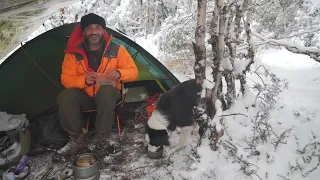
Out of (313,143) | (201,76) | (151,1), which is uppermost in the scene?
(151,1)

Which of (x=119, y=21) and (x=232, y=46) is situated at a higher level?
(x=119, y=21)

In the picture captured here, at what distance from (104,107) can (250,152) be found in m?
1.46

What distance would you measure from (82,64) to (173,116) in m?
1.14

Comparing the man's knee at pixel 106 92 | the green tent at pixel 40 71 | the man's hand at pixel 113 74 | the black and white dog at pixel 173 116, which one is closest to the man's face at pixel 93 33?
the man's hand at pixel 113 74

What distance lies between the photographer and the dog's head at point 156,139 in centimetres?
241

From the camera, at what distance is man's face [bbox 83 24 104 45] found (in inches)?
105

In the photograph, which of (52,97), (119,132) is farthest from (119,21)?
(119,132)

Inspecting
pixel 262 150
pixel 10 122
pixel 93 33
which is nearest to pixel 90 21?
pixel 93 33

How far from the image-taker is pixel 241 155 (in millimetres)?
1981

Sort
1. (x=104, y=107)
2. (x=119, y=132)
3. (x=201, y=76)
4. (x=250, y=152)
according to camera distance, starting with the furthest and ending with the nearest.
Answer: (x=119, y=132) < (x=104, y=107) < (x=201, y=76) < (x=250, y=152)

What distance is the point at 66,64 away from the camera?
271 centimetres

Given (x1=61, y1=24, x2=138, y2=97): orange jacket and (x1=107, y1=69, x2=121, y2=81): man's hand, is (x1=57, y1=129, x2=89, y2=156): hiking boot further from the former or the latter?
(x1=107, y1=69, x2=121, y2=81): man's hand

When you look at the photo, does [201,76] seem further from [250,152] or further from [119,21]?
[119,21]

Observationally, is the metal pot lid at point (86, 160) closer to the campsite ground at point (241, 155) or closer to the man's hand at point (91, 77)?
the campsite ground at point (241, 155)
